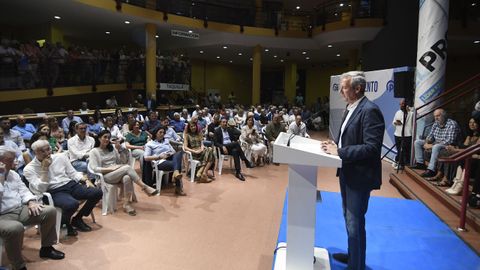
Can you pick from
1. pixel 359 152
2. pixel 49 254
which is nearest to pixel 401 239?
pixel 359 152

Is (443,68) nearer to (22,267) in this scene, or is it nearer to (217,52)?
(22,267)

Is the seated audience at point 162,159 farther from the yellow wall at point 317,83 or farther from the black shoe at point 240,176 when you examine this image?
the yellow wall at point 317,83

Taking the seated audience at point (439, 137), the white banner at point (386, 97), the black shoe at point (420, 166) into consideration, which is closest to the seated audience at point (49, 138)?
the seated audience at point (439, 137)

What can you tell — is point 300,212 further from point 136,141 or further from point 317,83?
point 317,83

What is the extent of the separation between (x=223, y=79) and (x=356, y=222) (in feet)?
70.2

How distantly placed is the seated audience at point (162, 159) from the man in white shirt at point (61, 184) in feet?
4.54

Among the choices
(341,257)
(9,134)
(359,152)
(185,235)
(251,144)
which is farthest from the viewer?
(251,144)

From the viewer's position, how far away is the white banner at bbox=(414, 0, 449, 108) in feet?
20.4

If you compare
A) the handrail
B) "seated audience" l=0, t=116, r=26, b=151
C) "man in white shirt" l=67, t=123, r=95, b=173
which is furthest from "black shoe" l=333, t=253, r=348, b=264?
"seated audience" l=0, t=116, r=26, b=151

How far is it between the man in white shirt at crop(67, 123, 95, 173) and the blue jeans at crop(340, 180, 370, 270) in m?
3.87

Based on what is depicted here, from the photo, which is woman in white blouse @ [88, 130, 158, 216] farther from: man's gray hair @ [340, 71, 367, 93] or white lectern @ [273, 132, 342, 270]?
man's gray hair @ [340, 71, 367, 93]

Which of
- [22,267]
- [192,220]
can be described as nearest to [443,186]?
[192,220]

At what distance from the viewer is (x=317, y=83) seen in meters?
23.2

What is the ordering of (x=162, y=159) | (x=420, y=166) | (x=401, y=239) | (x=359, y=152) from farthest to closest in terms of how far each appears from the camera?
(x=420, y=166), (x=162, y=159), (x=401, y=239), (x=359, y=152)
